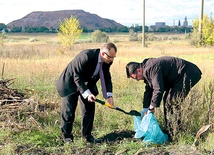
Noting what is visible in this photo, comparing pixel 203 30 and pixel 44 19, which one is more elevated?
pixel 44 19

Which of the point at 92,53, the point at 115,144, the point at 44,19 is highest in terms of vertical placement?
the point at 44,19

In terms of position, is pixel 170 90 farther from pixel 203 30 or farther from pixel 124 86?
pixel 203 30

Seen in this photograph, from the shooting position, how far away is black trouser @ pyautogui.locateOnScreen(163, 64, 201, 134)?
4445 millimetres

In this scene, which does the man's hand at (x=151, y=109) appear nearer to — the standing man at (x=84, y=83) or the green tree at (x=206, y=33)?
the standing man at (x=84, y=83)

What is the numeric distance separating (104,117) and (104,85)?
108 centimetres

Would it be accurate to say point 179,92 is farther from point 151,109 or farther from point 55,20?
point 55,20

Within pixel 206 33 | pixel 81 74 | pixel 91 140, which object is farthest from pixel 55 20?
pixel 81 74

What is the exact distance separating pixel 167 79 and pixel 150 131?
0.82 meters

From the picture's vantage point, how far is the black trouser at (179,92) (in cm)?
445

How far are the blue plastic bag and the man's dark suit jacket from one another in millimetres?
865

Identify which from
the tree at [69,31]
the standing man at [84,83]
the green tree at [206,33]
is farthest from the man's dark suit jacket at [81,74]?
the green tree at [206,33]

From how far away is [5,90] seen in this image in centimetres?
591

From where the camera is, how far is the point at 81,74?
4219mm

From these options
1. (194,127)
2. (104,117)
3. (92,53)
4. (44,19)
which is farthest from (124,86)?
(44,19)
